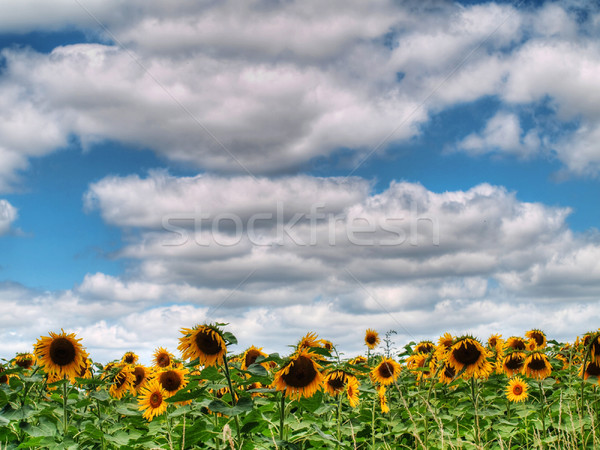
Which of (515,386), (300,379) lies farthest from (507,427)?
(300,379)

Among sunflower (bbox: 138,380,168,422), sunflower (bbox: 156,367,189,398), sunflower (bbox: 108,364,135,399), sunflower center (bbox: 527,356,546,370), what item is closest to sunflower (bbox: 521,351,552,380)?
sunflower center (bbox: 527,356,546,370)

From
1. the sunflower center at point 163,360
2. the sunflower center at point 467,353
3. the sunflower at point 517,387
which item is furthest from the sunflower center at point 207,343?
the sunflower at point 517,387

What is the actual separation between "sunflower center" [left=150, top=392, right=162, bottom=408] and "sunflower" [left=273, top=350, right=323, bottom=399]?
278 centimetres

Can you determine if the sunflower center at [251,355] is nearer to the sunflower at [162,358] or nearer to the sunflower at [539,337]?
the sunflower at [162,358]

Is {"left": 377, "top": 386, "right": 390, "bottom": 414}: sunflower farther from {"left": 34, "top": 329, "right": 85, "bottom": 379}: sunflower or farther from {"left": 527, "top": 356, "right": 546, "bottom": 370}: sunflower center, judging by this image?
{"left": 34, "top": 329, "right": 85, "bottom": 379}: sunflower

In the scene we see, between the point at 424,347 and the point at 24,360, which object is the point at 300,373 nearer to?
the point at 24,360

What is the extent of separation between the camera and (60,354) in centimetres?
795

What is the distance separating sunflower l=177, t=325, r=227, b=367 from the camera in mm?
5322

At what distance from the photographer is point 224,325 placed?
5.25 meters

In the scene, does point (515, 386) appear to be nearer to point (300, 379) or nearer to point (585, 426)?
point (585, 426)

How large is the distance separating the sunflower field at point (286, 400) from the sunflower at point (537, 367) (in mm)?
21

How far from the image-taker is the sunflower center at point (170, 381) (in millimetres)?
8055

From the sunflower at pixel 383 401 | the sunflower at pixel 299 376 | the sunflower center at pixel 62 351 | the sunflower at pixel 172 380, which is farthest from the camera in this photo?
the sunflower at pixel 383 401

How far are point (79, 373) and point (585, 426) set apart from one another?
23.6 feet
